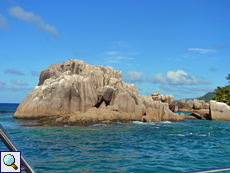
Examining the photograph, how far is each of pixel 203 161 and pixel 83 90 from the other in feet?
117

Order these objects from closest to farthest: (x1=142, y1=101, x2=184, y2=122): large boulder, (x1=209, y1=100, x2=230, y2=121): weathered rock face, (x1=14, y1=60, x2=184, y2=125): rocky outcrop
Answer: (x1=14, y1=60, x2=184, y2=125): rocky outcrop, (x1=142, y1=101, x2=184, y2=122): large boulder, (x1=209, y1=100, x2=230, y2=121): weathered rock face

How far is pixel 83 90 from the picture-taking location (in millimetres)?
48250

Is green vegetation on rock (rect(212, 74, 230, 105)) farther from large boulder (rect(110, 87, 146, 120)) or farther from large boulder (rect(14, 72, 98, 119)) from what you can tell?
large boulder (rect(14, 72, 98, 119))

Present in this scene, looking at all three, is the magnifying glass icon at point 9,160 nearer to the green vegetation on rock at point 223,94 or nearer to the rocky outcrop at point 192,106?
the green vegetation on rock at point 223,94

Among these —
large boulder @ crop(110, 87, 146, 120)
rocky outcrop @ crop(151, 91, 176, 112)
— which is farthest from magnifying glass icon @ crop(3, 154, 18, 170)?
rocky outcrop @ crop(151, 91, 176, 112)

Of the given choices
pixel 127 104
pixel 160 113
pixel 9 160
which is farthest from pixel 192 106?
pixel 9 160

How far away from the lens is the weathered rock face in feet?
189

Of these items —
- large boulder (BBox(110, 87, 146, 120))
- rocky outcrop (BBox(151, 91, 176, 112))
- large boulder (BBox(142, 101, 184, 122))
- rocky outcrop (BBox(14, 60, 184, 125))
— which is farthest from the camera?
rocky outcrop (BBox(151, 91, 176, 112))

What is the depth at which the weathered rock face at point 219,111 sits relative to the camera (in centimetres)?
5747

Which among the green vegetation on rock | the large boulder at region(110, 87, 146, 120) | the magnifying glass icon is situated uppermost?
the green vegetation on rock

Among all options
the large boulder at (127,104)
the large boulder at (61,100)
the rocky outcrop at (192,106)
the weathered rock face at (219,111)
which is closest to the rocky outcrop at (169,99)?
the weathered rock face at (219,111)

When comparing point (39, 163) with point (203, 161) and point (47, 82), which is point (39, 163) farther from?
point (47, 82)

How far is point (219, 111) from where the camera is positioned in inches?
2303

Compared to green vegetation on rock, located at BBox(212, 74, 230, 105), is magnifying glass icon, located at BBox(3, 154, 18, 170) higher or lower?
lower
